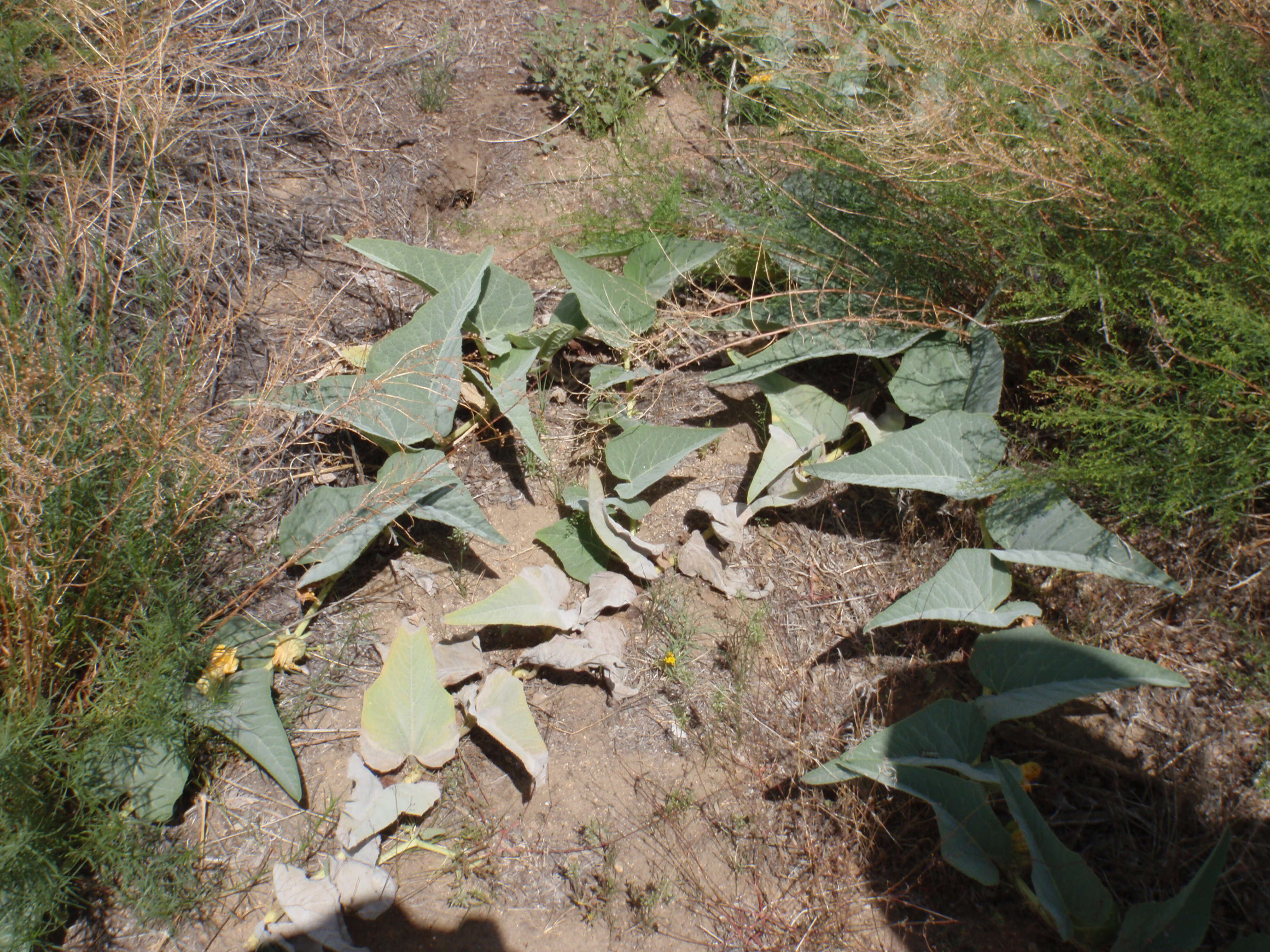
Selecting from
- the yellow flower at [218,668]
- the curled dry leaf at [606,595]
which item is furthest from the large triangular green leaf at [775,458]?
the yellow flower at [218,668]

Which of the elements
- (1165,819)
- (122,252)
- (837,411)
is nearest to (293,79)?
(122,252)

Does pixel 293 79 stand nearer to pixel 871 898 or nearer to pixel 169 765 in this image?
pixel 169 765

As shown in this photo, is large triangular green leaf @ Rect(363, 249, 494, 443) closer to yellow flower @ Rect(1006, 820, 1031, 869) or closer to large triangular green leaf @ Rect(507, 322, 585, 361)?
large triangular green leaf @ Rect(507, 322, 585, 361)

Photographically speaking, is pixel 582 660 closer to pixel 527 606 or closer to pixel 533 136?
pixel 527 606

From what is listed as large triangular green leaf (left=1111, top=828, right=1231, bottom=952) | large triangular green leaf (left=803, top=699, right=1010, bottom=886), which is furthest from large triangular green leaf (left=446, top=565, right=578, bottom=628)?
large triangular green leaf (left=1111, top=828, right=1231, bottom=952)

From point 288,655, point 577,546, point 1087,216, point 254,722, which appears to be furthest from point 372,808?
point 1087,216

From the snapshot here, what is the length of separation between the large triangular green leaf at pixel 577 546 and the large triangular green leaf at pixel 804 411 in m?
0.59

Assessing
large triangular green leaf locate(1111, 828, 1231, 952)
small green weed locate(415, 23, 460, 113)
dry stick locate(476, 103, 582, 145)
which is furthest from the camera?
dry stick locate(476, 103, 582, 145)

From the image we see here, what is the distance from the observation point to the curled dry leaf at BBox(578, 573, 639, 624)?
1903mm

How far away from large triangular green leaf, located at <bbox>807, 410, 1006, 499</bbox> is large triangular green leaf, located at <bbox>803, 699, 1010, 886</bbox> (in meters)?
0.52

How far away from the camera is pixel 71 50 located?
7.32ft

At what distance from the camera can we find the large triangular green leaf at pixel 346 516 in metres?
1.79

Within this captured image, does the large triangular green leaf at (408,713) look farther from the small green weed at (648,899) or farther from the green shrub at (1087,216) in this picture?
the green shrub at (1087,216)

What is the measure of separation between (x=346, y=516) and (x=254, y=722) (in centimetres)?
48
